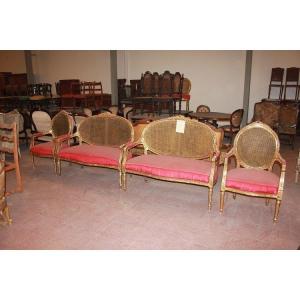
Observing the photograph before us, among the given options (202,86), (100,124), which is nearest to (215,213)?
(100,124)

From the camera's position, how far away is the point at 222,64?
945cm

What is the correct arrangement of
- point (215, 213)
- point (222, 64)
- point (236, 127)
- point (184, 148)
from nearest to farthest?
point (215, 213) → point (184, 148) → point (236, 127) → point (222, 64)

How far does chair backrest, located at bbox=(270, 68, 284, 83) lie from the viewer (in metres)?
8.51

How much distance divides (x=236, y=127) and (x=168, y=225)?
4.07 meters

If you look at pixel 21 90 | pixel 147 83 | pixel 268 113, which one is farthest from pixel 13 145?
pixel 21 90

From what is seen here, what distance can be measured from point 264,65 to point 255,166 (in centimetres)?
636

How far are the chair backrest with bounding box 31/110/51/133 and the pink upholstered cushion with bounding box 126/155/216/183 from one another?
2.38 meters

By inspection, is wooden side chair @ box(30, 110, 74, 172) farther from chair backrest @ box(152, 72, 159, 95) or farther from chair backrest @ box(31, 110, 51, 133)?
chair backrest @ box(152, 72, 159, 95)

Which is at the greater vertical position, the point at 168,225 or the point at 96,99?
the point at 96,99

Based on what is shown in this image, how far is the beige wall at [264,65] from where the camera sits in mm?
8672

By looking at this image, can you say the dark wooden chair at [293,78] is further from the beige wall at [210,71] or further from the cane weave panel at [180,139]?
the cane weave panel at [180,139]

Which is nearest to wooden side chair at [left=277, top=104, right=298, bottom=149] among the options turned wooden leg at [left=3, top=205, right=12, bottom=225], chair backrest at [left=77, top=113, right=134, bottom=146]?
chair backrest at [left=77, top=113, right=134, bottom=146]

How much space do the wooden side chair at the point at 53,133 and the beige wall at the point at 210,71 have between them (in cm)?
592
